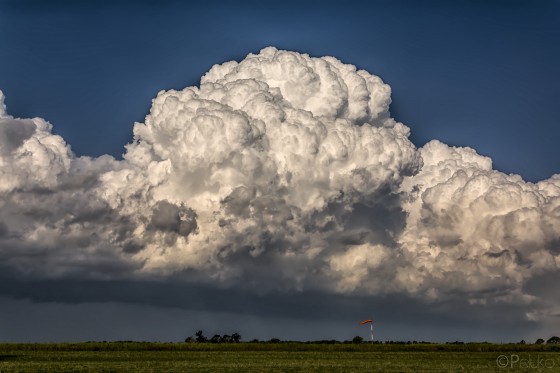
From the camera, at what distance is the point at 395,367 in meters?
90.6

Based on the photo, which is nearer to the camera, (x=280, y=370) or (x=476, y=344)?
(x=280, y=370)

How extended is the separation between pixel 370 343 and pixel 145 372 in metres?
87.0

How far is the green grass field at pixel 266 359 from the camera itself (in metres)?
87.2

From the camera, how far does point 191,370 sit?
8350 cm

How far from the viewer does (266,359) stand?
10931 cm

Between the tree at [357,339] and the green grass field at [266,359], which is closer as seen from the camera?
the green grass field at [266,359]

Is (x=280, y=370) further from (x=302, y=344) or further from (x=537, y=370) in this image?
(x=302, y=344)

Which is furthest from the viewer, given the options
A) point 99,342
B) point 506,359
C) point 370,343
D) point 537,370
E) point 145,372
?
point 370,343

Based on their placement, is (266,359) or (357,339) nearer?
(266,359)

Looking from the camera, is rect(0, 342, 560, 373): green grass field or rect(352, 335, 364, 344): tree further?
rect(352, 335, 364, 344): tree

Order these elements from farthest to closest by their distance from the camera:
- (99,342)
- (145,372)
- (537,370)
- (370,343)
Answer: (370,343) < (99,342) < (537,370) < (145,372)

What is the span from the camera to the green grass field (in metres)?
87.2

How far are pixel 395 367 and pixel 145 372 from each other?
93.5 ft

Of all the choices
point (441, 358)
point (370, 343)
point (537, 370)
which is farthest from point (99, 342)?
point (537, 370)
